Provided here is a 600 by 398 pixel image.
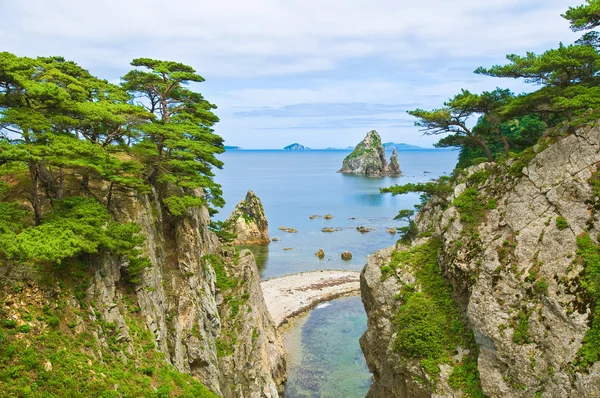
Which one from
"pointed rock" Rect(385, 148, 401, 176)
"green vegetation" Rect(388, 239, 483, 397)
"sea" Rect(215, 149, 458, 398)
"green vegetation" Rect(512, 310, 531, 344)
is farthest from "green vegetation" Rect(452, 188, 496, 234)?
"pointed rock" Rect(385, 148, 401, 176)

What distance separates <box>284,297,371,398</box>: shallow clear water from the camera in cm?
3353

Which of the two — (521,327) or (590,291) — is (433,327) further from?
(590,291)

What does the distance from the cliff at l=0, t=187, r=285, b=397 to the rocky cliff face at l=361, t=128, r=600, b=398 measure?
9.26 metres

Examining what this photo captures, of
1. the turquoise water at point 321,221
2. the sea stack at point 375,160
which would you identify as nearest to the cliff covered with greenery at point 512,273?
the turquoise water at point 321,221

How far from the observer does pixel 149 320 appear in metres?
20.6

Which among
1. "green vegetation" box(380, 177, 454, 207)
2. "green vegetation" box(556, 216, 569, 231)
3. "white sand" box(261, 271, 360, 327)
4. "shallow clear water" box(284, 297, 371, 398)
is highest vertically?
"green vegetation" box(380, 177, 454, 207)

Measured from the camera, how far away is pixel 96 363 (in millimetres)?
15688

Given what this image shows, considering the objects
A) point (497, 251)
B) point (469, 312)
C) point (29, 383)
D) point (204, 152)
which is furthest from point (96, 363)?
point (497, 251)

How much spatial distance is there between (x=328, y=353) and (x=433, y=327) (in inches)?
763

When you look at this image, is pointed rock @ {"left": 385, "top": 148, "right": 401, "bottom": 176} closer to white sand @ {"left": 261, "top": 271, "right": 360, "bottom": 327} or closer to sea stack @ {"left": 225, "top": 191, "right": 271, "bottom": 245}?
sea stack @ {"left": 225, "top": 191, "right": 271, "bottom": 245}

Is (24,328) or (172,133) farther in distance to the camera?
(172,133)

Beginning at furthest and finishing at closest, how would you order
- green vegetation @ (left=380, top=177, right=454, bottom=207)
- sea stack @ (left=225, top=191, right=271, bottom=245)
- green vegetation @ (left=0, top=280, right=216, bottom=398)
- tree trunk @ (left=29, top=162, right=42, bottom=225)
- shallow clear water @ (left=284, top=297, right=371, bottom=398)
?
sea stack @ (left=225, top=191, right=271, bottom=245), shallow clear water @ (left=284, top=297, right=371, bottom=398), green vegetation @ (left=380, top=177, right=454, bottom=207), tree trunk @ (left=29, top=162, right=42, bottom=225), green vegetation @ (left=0, top=280, right=216, bottom=398)

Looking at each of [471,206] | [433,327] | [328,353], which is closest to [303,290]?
[328,353]

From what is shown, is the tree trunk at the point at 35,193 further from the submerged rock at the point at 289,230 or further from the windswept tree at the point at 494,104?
the submerged rock at the point at 289,230
